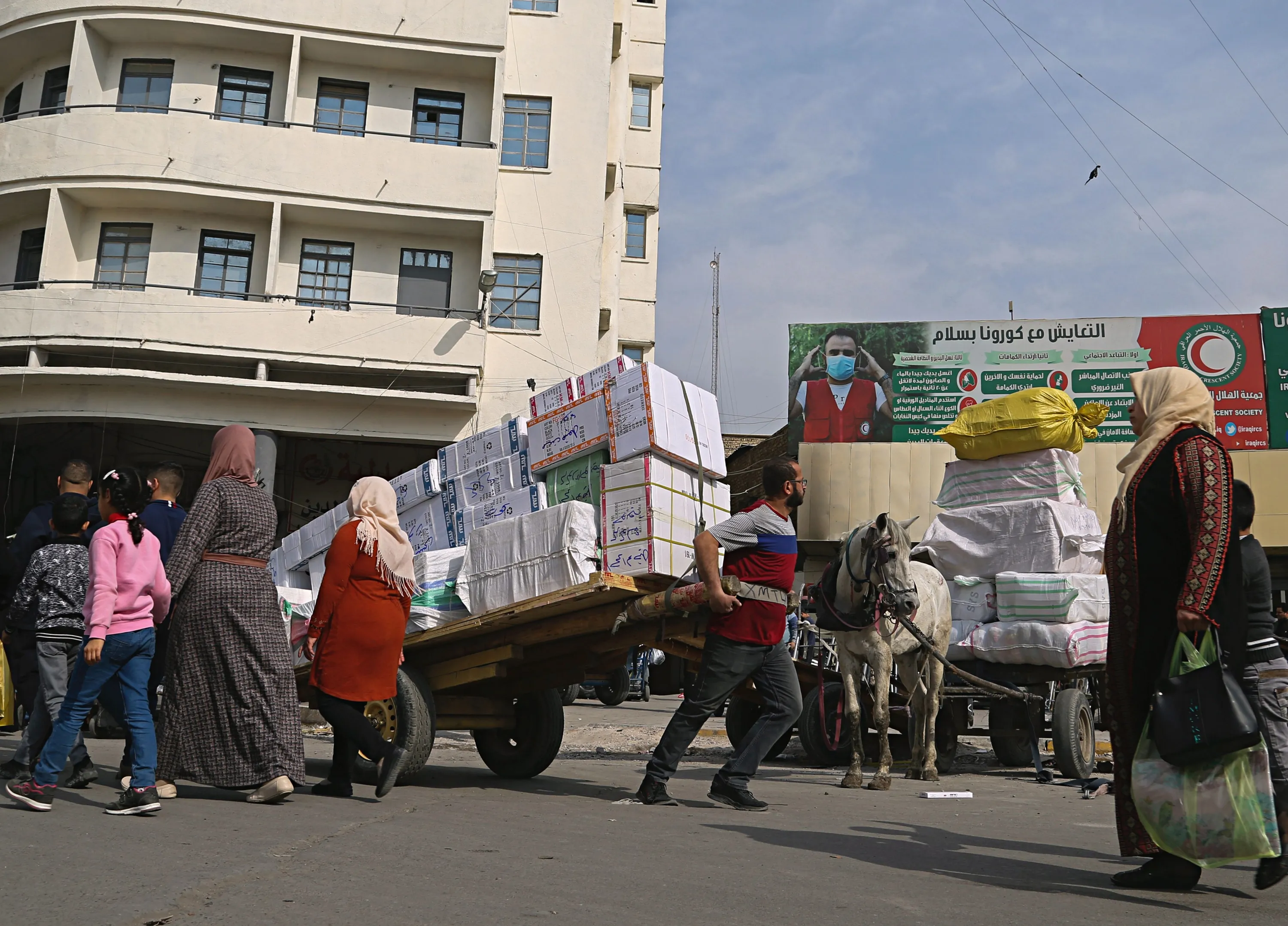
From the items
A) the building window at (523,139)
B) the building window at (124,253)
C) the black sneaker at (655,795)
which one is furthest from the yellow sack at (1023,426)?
the building window at (124,253)

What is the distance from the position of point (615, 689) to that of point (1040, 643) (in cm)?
1064

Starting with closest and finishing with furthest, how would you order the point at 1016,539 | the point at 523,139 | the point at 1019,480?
the point at 1016,539 → the point at 1019,480 → the point at 523,139

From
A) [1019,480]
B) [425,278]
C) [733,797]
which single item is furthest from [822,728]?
[425,278]

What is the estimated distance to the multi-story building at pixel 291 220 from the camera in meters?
21.2

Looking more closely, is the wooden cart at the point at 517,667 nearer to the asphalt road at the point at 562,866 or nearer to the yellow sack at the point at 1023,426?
the asphalt road at the point at 562,866

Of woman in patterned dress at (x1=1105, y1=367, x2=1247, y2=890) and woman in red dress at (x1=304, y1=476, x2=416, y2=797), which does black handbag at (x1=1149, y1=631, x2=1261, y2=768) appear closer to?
woman in patterned dress at (x1=1105, y1=367, x2=1247, y2=890)

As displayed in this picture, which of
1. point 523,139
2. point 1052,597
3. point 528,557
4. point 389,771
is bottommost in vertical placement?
point 389,771

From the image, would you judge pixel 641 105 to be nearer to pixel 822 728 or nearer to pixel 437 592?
pixel 822 728

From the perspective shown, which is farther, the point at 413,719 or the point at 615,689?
the point at 615,689

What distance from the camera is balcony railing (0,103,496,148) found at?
21.5 m

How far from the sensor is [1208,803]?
4.15m

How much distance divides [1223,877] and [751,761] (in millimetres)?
2522

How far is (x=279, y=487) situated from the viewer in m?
24.8

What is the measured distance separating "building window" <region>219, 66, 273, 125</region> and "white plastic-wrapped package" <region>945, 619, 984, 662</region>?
1781 centimetres
